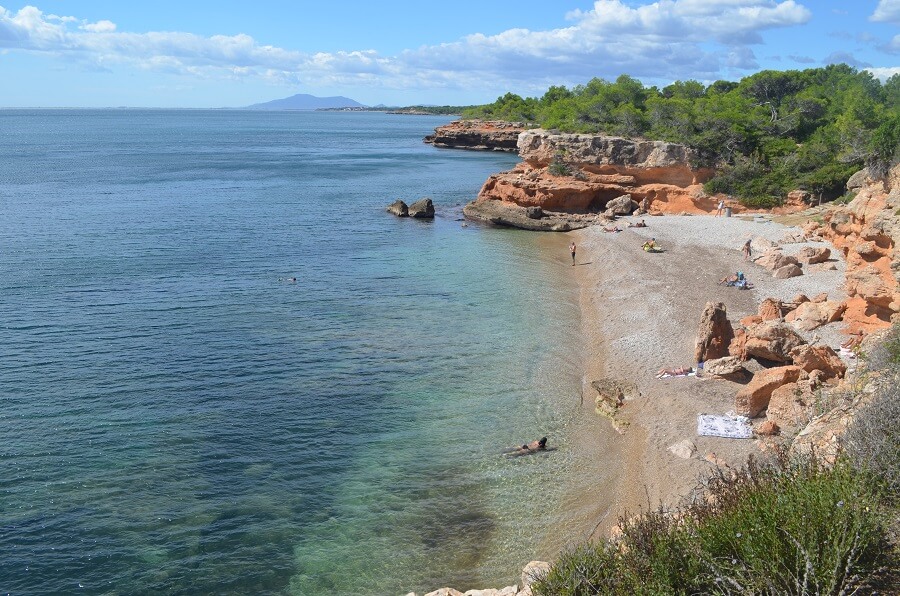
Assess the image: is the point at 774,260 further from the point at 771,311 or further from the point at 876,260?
the point at 876,260

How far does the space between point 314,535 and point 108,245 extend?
105 ft

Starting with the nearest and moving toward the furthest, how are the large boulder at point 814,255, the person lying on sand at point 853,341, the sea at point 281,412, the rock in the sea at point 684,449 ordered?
the sea at point 281,412 < the rock in the sea at point 684,449 < the person lying on sand at point 853,341 < the large boulder at point 814,255

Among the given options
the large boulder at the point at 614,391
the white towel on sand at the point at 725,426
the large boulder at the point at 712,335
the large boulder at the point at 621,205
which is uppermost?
the large boulder at the point at 621,205

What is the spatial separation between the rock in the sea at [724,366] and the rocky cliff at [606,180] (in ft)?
103

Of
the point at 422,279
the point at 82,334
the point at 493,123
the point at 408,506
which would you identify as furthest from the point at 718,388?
the point at 493,123

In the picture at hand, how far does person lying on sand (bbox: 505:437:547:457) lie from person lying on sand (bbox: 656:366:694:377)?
5.86 m

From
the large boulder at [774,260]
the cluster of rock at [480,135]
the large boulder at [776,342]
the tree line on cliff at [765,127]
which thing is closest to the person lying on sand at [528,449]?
the large boulder at [776,342]

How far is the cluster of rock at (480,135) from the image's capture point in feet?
400

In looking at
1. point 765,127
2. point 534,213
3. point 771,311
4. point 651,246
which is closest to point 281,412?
point 771,311

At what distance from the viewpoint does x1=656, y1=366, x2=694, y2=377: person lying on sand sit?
21880mm

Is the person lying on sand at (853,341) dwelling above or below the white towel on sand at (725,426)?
above

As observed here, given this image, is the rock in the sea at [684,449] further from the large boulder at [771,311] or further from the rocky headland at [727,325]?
the large boulder at [771,311]

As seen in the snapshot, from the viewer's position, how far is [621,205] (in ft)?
167

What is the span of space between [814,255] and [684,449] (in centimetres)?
2020
